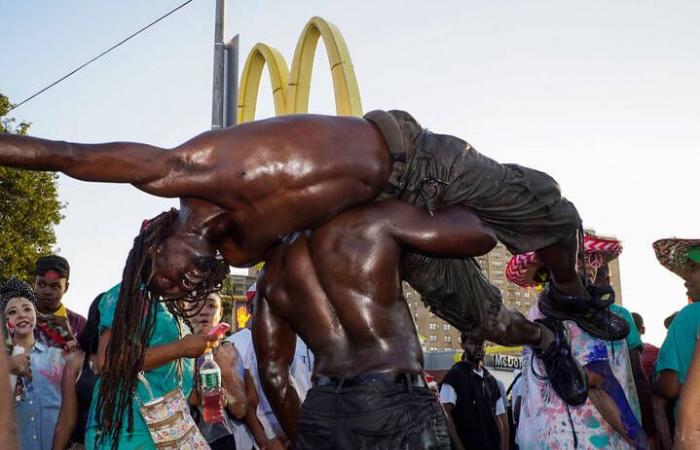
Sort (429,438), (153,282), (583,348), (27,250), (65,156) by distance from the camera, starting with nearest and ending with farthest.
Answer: (65,156)
(429,438)
(153,282)
(583,348)
(27,250)

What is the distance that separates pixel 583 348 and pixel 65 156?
3160mm

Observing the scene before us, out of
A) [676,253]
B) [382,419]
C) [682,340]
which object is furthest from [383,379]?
[676,253]

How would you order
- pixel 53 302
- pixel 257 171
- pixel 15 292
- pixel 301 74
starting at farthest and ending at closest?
pixel 301 74
pixel 53 302
pixel 15 292
pixel 257 171

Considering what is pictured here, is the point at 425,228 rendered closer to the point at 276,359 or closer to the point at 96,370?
the point at 276,359

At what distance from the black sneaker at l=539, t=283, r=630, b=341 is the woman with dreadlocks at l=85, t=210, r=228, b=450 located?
1.88m

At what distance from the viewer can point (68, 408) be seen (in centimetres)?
481

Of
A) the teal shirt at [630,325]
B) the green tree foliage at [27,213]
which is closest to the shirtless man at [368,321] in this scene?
the teal shirt at [630,325]

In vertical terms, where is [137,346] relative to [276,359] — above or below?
above

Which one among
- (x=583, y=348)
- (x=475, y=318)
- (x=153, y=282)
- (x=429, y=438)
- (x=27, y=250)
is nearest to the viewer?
(x=429, y=438)

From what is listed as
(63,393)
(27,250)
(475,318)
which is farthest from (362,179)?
(27,250)

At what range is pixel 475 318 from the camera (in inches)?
157

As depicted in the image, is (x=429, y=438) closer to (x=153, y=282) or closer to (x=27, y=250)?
(x=153, y=282)

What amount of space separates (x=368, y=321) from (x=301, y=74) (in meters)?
12.8

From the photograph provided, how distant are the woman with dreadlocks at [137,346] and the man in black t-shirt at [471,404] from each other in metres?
3.41
